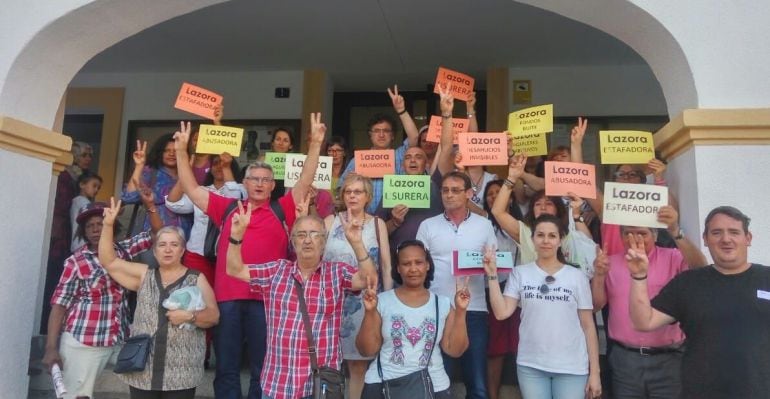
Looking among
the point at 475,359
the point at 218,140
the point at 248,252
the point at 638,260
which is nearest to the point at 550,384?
the point at 475,359

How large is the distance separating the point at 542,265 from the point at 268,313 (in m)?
1.48

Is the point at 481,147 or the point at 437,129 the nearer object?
the point at 481,147

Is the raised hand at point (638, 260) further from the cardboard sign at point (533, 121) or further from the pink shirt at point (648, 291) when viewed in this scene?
the cardboard sign at point (533, 121)

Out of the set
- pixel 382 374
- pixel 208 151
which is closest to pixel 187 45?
pixel 208 151

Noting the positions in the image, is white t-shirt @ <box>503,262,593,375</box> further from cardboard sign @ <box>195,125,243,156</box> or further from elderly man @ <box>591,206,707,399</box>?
cardboard sign @ <box>195,125,243,156</box>

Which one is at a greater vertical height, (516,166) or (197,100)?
(197,100)

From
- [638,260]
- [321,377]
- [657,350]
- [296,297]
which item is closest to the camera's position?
[638,260]

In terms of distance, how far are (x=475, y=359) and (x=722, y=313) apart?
1.38 m

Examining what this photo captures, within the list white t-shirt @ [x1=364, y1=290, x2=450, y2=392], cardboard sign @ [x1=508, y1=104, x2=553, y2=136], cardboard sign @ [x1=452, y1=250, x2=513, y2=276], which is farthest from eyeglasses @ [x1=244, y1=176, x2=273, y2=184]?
cardboard sign @ [x1=508, y1=104, x2=553, y2=136]

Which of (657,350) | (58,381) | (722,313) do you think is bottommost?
(58,381)

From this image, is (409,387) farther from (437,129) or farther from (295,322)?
(437,129)

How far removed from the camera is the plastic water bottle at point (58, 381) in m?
3.24

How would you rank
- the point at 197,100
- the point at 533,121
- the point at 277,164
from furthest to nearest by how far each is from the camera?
the point at 277,164, the point at 197,100, the point at 533,121

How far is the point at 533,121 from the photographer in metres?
4.09
